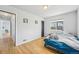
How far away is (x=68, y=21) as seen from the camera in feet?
6.09

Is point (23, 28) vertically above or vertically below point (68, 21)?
below

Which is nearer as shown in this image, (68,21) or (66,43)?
(66,43)

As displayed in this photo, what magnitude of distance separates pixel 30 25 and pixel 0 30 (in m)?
2.20

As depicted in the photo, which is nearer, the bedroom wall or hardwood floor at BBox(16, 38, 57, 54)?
hardwood floor at BBox(16, 38, 57, 54)

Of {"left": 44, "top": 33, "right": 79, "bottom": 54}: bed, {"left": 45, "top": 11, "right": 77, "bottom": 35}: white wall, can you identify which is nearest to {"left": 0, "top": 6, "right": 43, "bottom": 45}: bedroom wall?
{"left": 45, "top": 11, "right": 77, "bottom": 35}: white wall

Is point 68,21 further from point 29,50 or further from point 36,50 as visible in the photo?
point 29,50

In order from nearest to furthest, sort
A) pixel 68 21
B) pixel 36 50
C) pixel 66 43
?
pixel 66 43 < pixel 68 21 < pixel 36 50

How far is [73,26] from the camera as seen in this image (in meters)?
1.97

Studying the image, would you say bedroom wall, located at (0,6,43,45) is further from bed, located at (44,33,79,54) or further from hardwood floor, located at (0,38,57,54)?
bed, located at (44,33,79,54)

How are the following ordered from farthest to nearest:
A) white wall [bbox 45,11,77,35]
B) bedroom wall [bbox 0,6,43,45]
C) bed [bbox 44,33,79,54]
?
1. bedroom wall [bbox 0,6,43,45]
2. white wall [bbox 45,11,77,35]
3. bed [bbox 44,33,79,54]

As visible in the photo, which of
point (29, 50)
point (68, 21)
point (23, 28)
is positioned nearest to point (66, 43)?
point (68, 21)

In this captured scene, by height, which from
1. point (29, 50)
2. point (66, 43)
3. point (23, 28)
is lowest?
point (29, 50)

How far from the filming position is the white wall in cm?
180
